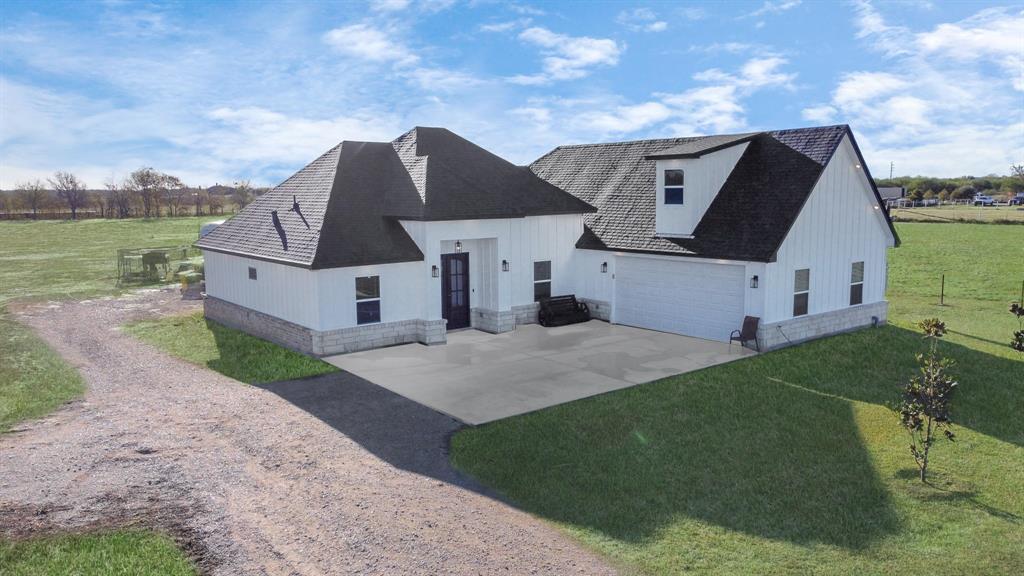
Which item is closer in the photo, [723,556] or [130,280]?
[723,556]

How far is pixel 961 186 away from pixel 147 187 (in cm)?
11160

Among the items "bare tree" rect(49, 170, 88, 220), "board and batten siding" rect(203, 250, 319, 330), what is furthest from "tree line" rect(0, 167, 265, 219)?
"board and batten siding" rect(203, 250, 319, 330)

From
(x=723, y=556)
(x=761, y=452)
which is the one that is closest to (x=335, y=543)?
(x=723, y=556)

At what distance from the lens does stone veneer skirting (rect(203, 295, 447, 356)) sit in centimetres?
1748

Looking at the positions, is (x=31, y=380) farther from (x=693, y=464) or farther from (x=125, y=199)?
(x=125, y=199)

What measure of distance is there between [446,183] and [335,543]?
13.6 m

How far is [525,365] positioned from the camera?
16406 millimetres

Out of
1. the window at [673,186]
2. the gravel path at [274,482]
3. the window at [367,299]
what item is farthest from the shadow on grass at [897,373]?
the window at [367,299]

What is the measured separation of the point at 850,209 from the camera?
19.8m

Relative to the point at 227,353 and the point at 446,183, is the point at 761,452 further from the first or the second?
the point at 227,353

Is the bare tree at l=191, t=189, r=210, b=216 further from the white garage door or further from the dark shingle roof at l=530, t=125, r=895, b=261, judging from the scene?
the white garage door

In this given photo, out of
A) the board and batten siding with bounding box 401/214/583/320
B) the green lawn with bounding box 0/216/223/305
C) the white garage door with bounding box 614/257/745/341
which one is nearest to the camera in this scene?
the white garage door with bounding box 614/257/745/341

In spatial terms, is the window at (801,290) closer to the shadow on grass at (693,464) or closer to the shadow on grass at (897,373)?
the shadow on grass at (897,373)

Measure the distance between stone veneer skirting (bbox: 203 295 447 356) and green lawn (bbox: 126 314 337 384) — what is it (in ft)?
0.97
